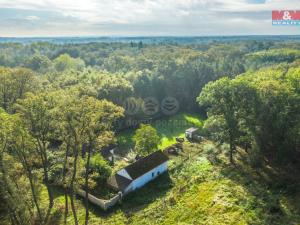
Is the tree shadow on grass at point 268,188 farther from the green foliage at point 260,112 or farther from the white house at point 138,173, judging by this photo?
the white house at point 138,173

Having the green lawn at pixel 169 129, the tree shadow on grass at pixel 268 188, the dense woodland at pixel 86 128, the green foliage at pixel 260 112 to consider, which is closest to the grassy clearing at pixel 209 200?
the tree shadow on grass at pixel 268 188

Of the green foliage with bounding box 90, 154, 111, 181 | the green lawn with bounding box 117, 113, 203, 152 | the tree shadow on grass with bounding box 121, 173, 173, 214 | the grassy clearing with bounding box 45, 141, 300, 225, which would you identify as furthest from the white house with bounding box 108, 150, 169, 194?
the green lawn with bounding box 117, 113, 203, 152

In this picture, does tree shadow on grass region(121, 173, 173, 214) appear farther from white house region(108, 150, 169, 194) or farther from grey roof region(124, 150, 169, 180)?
grey roof region(124, 150, 169, 180)

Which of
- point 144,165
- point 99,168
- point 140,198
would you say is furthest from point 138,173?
point 99,168

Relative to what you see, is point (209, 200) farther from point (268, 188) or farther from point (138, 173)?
point (138, 173)

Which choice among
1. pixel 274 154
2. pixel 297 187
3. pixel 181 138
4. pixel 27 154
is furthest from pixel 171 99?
pixel 27 154

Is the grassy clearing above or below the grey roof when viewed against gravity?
below

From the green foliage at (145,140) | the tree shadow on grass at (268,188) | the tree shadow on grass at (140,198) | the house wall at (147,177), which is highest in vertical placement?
the green foliage at (145,140)
